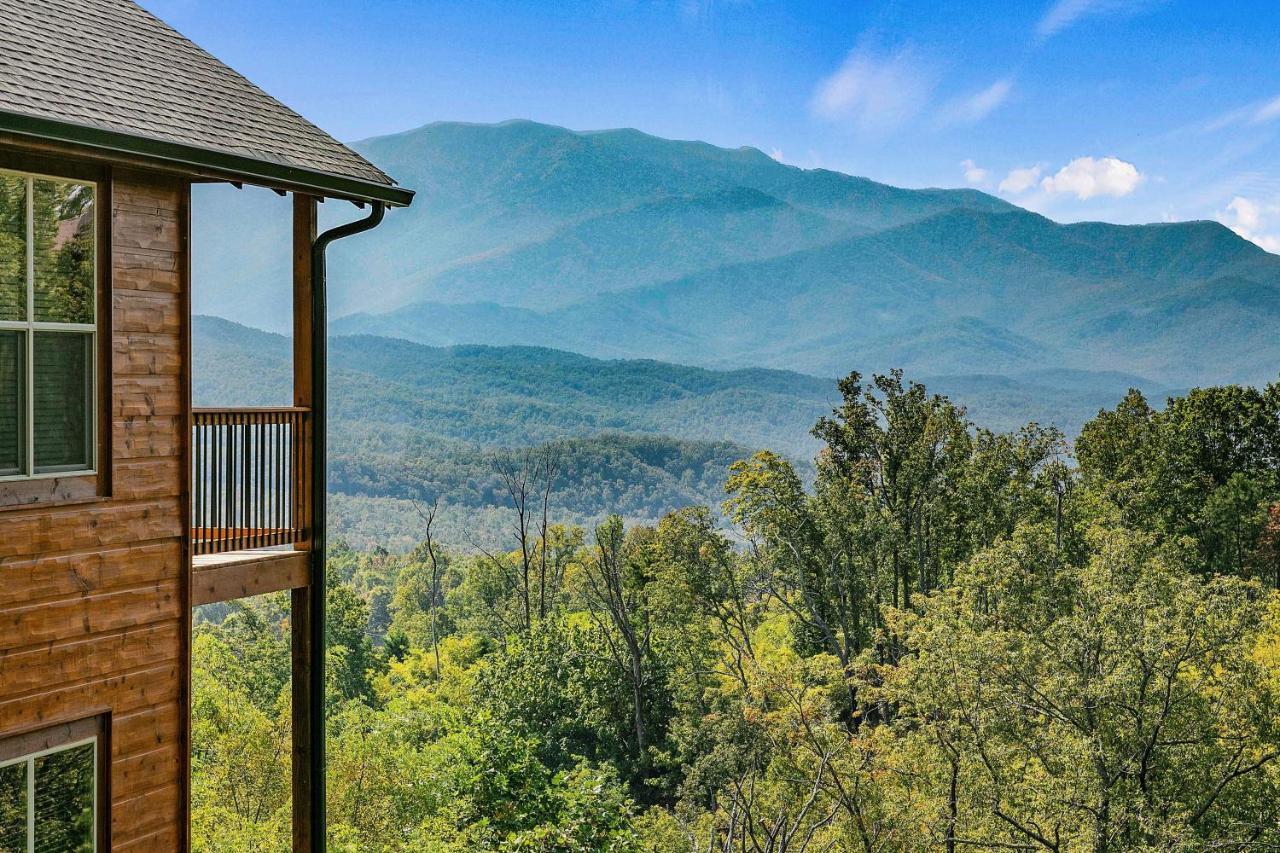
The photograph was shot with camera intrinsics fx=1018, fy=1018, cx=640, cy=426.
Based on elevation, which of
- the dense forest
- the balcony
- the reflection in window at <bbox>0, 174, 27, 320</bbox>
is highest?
the reflection in window at <bbox>0, 174, 27, 320</bbox>

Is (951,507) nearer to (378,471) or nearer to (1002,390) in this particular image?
(378,471)

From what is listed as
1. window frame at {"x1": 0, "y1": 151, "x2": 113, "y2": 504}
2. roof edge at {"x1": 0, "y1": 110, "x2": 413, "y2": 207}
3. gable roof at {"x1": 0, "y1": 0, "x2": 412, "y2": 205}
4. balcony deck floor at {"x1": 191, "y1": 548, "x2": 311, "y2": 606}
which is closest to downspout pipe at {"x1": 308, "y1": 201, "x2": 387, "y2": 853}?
balcony deck floor at {"x1": 191, "y1": 548, "x2": 311, "y2": 606}

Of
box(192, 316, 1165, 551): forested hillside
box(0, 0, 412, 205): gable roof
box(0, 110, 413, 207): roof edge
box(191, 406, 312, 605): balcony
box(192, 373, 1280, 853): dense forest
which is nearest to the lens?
box(0, 110, 413, 207): roof edge

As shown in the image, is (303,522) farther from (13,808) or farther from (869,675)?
Answer: (869,675)

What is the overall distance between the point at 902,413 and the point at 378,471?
96.5 metres

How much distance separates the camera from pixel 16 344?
4.70 m

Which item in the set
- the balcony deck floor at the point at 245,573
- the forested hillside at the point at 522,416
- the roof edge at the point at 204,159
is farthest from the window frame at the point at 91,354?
the forested hillside at the point at 522,416

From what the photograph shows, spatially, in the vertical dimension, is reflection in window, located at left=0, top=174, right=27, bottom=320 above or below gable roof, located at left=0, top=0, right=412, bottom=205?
below

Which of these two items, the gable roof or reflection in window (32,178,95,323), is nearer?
the gable roof

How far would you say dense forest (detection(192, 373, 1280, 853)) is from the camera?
17.9m

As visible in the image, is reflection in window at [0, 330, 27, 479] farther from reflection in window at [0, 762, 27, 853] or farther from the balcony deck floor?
reflection in window at [0, 762, 27, 853]

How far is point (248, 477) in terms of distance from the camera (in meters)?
6.36

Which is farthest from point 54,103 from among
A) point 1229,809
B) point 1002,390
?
point 1002,390

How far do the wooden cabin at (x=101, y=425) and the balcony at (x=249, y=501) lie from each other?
29 millimetres
